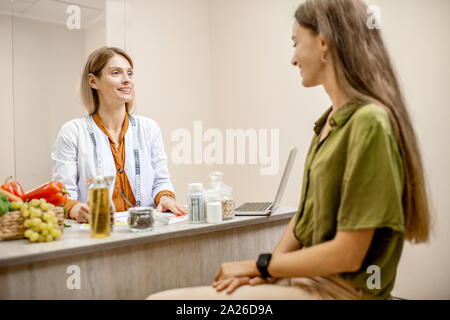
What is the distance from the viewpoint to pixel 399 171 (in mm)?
1092

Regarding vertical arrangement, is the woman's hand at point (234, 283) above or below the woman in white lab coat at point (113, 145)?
below

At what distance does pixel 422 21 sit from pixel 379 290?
7.36ft

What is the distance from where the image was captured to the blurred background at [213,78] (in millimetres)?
2713

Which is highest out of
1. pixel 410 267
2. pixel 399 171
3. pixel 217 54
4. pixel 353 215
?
pixel 217 54

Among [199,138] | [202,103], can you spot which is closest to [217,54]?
[202,103]

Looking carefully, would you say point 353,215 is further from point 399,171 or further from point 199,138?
point 199,138

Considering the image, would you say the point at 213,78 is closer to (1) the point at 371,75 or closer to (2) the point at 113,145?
(2) the point at 113,145

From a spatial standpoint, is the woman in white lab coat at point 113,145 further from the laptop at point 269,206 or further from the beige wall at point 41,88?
the beige wall at point 41,88

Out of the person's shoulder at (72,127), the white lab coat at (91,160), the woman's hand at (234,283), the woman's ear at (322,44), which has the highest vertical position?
the woman's ear at (322,44)

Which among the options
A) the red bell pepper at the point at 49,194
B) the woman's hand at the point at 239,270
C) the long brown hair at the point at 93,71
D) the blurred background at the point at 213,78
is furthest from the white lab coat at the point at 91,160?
the blurred background at the point at 213,78

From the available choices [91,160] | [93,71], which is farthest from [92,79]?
[91,160]

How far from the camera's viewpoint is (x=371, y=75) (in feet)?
3.95

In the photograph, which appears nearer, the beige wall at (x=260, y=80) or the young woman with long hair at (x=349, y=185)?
the young woman with long hair at (x=349, y=185)

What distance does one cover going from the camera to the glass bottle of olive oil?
1411 millimetres
